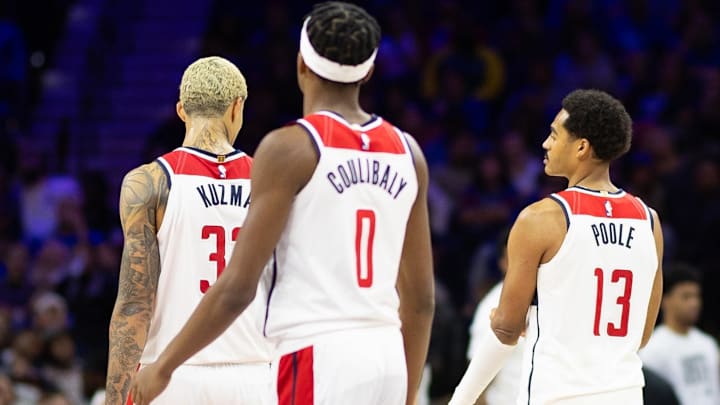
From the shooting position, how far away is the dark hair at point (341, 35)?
158 inches

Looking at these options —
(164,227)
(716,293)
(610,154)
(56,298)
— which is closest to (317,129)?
(164,227)

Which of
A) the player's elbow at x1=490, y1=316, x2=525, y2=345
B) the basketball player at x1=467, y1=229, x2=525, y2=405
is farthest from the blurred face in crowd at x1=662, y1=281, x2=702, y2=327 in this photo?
the player's elbow at x1=490, y1=316, x2=525, y2=345

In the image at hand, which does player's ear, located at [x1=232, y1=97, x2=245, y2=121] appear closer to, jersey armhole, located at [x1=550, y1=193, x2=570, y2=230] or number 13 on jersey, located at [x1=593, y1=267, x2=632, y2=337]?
jersey armhole, located at [x1=550, y1=193, x2=570, y2=230]

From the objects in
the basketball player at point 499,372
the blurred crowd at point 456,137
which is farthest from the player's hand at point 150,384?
the blurred crowd at point 456,137

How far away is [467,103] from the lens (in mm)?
13531

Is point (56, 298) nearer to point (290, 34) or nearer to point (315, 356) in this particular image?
point (290, 34)

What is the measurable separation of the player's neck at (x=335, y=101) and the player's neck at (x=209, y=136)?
1.09m

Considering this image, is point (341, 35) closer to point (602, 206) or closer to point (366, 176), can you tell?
point (366, 176)

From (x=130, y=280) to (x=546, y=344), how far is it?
1637 mm

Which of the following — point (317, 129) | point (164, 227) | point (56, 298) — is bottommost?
point (56, 298)

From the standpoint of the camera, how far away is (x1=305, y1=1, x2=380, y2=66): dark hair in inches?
158

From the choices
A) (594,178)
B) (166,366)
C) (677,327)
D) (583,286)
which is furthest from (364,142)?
(677,327)

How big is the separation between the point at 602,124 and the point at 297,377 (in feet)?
5.83

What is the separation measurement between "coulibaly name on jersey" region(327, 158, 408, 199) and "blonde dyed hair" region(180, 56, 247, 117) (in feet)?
4.33
